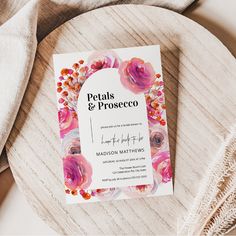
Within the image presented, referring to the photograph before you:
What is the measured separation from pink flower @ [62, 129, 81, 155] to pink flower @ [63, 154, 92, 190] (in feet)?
0.07

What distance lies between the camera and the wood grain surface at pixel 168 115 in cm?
80

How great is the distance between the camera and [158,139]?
801 mm

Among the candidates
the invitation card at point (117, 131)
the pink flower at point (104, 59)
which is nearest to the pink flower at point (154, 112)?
the invitation card at point (117, 131)

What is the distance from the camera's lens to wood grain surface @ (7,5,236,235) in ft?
2.63

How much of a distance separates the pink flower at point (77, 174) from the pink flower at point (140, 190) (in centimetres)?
8

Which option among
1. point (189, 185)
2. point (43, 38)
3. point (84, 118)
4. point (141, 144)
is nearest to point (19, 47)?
point (43, 38)

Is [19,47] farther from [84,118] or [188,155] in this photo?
[188,155]

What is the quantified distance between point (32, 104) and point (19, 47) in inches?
4.7

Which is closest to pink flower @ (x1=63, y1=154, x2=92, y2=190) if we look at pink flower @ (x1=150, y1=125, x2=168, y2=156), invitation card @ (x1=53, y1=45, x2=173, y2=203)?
invitation card @ (x1=53, y1=45, x2=173, y2=203)

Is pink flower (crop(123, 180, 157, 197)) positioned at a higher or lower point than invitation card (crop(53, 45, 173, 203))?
lower

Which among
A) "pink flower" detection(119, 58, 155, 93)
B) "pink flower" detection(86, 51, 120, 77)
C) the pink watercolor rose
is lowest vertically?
the pink watercolor rose

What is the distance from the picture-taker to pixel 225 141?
0.80 m

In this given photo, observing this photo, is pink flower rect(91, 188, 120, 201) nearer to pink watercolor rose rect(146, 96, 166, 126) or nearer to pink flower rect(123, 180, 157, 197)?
pink flower rect(123, 180, 157, 197)

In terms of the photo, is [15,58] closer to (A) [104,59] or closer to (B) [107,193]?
(A) [104,59]
